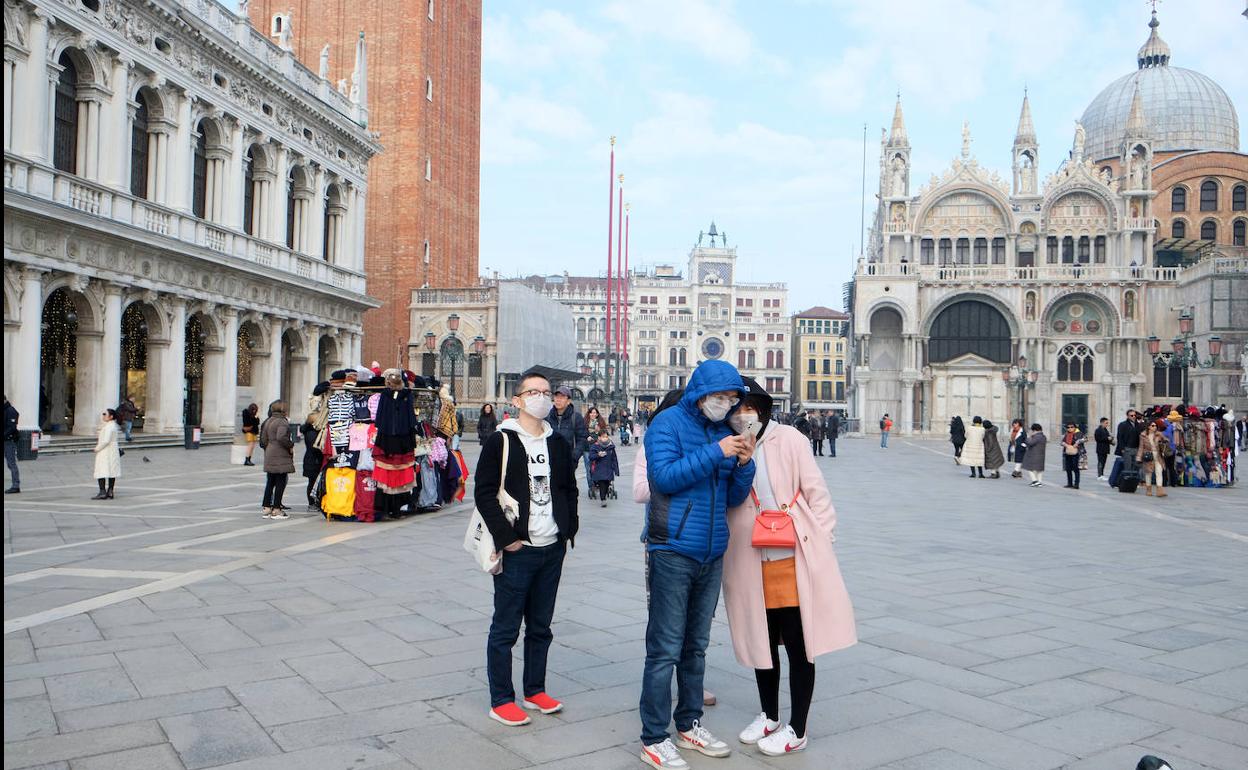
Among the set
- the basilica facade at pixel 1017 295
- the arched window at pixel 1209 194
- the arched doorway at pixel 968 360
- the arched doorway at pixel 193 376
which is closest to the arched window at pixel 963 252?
the basilica facade at pixel 1017 295

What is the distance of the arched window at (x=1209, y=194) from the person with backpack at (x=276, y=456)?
5763 centimetres

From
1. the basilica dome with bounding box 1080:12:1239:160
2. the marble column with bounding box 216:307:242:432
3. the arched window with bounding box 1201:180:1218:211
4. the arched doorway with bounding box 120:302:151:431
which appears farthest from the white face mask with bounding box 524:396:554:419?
the arched window with bounding box 1201:180:1218:211

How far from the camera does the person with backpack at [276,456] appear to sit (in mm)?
11117

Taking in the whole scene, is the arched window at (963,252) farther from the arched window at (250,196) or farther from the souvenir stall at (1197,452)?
the arched window at (250,196)

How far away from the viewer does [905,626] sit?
626 centimetres

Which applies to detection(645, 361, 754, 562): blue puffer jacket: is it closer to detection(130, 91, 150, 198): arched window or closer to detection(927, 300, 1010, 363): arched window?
detection(130, 91, 150, 198): arched window

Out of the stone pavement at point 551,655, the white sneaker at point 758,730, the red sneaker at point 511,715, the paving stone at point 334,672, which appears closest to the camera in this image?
the stone pavement at point 551,655

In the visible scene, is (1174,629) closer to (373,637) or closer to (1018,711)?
(1018,711)

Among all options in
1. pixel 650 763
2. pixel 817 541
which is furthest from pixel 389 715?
pixel 817 541

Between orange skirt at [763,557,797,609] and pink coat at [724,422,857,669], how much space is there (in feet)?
0.08

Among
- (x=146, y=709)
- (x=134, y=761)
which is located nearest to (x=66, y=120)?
(x=146, y=709)

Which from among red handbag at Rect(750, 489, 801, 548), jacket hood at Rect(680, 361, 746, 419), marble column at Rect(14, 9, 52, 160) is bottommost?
red handbag at Rect(750, 489, 801, 548)

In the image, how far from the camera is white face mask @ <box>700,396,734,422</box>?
156 inches

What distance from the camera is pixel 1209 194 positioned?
53531 mm
